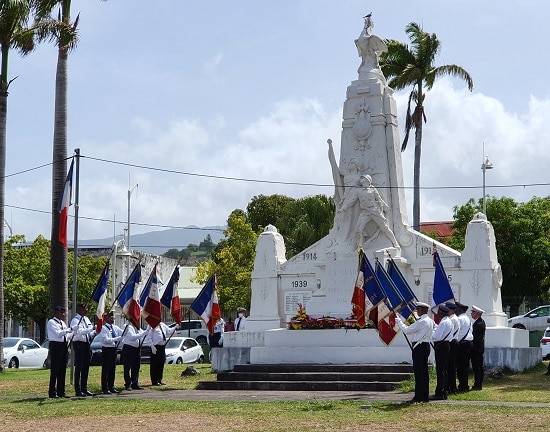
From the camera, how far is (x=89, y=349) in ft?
70.2

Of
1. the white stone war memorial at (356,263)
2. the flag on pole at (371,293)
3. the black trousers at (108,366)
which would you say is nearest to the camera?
the flag on pole at (371,293)

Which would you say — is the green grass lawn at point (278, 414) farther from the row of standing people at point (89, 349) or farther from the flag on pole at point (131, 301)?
the flag on pole at point (131, 301)

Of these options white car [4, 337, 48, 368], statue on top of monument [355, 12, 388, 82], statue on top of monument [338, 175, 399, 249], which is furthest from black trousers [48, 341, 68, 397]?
white car [4, 337, 48, 368]

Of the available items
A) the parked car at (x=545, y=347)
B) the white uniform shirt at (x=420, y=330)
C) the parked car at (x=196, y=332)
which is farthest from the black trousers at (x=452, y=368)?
the parked car at (x=196, y=332)

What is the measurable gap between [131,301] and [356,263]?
676cm

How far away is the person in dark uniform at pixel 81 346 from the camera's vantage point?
68.8ft

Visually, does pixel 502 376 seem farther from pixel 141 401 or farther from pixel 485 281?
pixel 141 401

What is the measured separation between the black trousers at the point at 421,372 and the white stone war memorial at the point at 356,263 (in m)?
5.48

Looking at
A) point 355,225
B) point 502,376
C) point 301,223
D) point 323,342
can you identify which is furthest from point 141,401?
point 301,223

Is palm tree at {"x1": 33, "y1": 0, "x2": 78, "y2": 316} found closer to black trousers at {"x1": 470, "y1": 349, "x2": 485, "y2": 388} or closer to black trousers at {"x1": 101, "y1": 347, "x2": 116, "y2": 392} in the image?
black trousers at {"x1": 101, "y1": 347, "x2": 116, "y2": 392}

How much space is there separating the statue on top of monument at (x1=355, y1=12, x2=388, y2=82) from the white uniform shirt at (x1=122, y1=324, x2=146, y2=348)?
34.0ft

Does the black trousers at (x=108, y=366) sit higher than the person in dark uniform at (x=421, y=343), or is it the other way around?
the person in dark uniform at (x=421, y=343)

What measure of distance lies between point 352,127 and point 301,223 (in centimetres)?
1945

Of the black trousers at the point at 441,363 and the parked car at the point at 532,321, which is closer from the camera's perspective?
the black trousers at the point at 441,363
